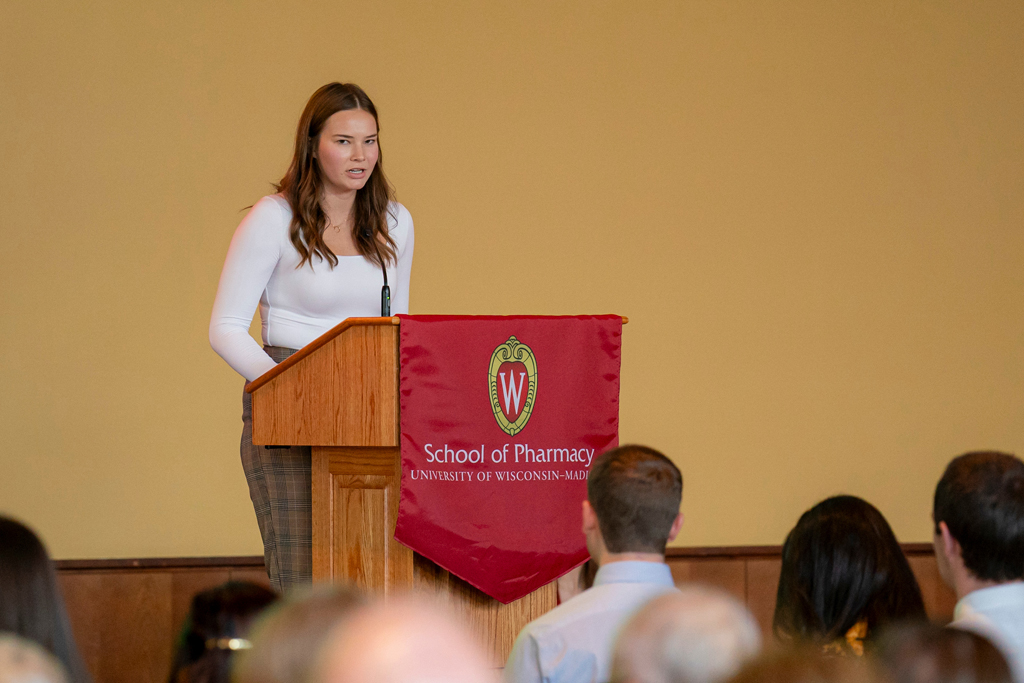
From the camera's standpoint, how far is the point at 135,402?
4.69 meters

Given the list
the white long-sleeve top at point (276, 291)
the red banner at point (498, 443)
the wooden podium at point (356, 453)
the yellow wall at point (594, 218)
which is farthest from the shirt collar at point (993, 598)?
the yellow wall at point (594, 218)

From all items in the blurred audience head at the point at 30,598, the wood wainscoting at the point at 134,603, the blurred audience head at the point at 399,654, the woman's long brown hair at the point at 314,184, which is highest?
the woman's long brown hair at the point at 314,184

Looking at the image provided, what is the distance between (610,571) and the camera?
2.01 metres

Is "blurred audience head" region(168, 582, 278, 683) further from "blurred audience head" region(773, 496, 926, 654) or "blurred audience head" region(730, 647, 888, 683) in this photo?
"blurred audience head" region(773, 496, 926, 654)

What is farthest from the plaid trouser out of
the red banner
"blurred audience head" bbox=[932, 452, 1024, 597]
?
"blurred audience head" bbox=[932, 452, 1024, 597]

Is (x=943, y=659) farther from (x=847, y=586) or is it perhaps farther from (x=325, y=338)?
(x=325, y=338)

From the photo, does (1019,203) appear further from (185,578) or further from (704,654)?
(704,654)

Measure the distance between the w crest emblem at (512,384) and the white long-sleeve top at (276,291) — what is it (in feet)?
1.65

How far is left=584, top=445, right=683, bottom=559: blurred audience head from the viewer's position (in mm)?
2043

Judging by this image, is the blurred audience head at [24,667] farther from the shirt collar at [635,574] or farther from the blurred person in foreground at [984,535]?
the blurred person in foreground at [984,535]

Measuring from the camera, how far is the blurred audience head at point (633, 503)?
204 cm

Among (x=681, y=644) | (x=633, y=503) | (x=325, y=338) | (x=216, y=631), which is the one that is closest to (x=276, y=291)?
(x=325, y=338)

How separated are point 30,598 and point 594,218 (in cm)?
386

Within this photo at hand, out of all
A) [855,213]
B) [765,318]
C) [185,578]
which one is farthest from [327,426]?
[855,213]
